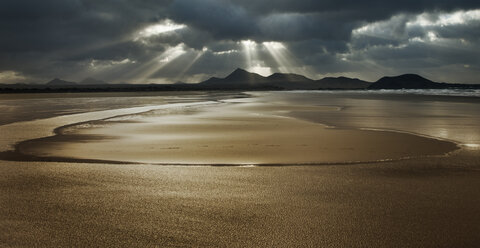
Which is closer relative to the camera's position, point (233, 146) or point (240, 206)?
point (240, 206)

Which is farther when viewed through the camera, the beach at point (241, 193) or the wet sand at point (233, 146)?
the wet sand at point (233, 146)

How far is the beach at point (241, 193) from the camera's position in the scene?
5066 millimetres

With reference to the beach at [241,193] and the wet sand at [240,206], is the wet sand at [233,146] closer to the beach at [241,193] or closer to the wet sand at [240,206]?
the beach at [241,193]

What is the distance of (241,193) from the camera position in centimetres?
701

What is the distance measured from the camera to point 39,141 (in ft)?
44.5

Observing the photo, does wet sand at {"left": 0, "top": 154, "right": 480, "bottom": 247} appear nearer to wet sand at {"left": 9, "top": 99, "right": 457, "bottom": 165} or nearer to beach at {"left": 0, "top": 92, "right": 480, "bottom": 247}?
beach at {"left": 0, "top": 92, "right": 480, "bottom": 247}

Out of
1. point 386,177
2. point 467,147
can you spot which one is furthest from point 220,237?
point 467,147

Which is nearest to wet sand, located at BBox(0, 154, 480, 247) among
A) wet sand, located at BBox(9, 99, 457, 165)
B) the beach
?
the beach

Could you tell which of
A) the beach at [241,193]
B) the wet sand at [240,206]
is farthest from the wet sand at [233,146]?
the wet sand at [240,206]

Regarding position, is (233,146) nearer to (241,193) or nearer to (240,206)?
(241,193)

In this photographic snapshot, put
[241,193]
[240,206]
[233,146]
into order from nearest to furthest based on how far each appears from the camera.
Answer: [240,206] → [241,193] → [233,146]

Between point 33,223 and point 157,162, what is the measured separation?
4528mm

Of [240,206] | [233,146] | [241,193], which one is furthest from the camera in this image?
[233,146]

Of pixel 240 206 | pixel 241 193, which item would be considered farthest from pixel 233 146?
pixel 240 206
